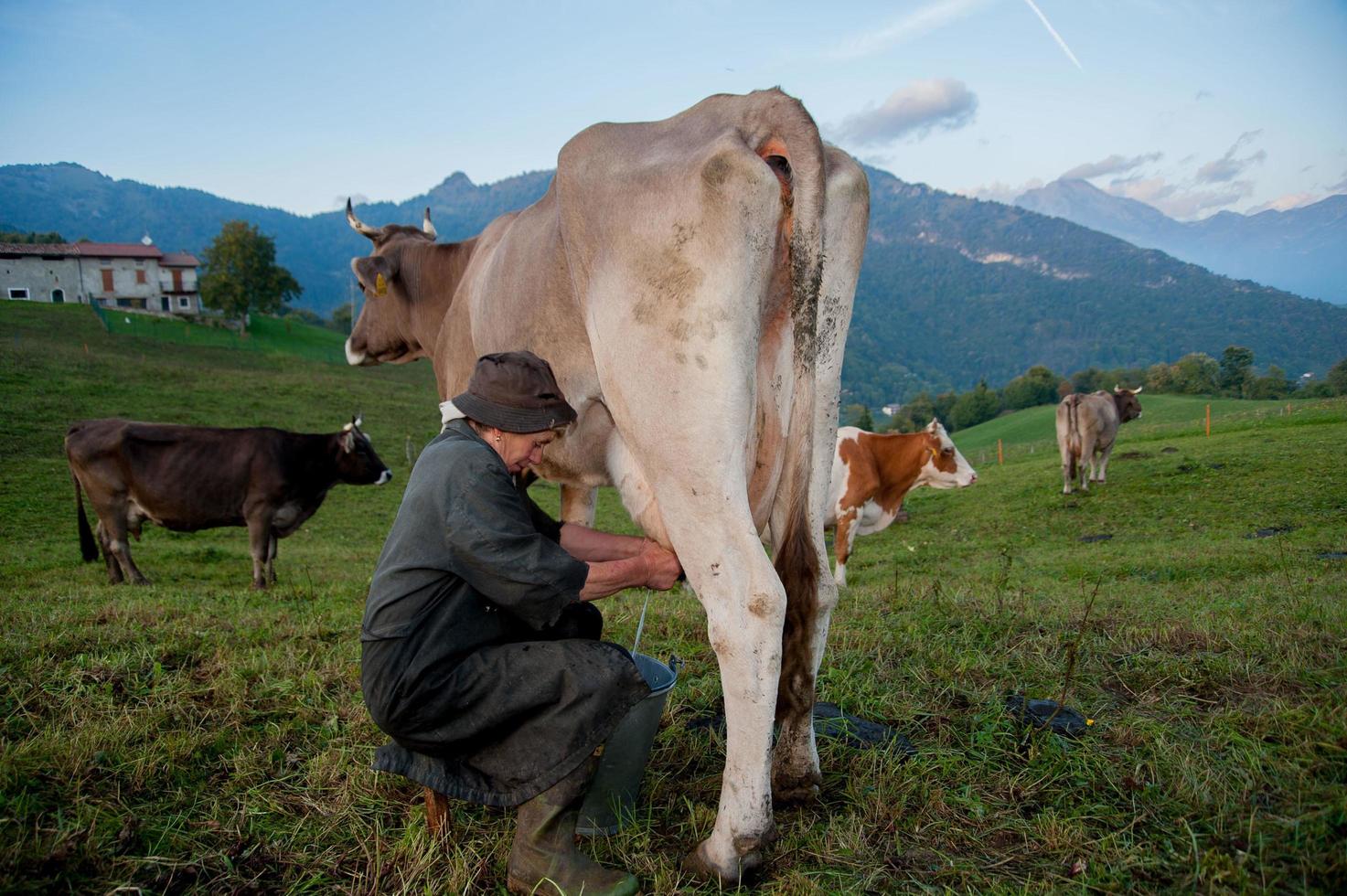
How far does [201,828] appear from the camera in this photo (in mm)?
3305

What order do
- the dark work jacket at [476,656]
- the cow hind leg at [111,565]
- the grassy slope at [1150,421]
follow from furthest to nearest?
the grassy slope at [1150,421] < the cow hind leg at [111,565] < the dark work jacket at [476,656]

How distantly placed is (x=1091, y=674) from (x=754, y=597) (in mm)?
2528

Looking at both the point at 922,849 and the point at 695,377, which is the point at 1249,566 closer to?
the point at 922,849

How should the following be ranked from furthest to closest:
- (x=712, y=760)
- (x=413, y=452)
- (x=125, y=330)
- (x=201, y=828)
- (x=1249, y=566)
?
(x=125, y=330), (x=413, y=452), (x=1249, y=566), (x=712, y=760), (x=201, y=828)

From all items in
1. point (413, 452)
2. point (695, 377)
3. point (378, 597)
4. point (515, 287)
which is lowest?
point (413, 452)

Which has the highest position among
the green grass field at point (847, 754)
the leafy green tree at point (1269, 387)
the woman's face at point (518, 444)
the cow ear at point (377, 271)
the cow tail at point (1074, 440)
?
the cow ear at point (377, 271)

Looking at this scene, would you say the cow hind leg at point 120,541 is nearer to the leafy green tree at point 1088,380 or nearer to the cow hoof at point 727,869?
the cow hoof at point 727,869

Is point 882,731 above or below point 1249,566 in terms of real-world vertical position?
above

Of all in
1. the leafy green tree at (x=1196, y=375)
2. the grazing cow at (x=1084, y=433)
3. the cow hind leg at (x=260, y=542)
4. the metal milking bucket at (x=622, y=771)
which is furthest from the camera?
the leafy green tree at (x=1196, y=375)

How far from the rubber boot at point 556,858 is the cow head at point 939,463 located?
1212 cm

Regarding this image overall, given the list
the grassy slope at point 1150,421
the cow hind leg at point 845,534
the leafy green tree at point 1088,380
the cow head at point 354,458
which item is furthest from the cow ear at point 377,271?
the leafy green tree at point 1088,380

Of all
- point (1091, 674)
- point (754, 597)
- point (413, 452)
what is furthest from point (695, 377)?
point (413, 452)

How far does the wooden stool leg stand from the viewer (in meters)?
3.21

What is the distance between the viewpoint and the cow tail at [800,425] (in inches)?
130
